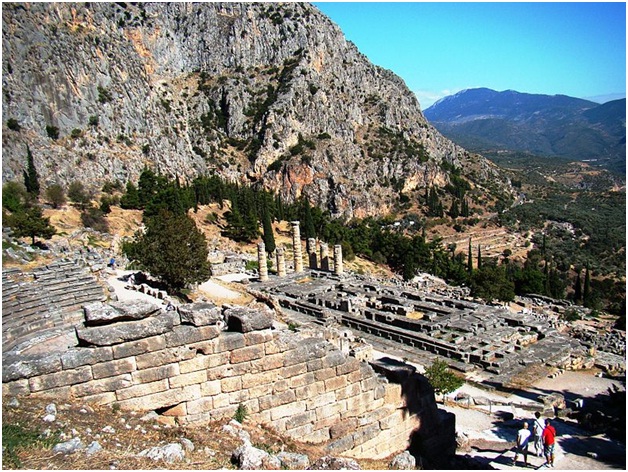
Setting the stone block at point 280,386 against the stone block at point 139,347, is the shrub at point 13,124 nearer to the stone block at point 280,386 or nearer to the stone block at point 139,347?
the stone block at point 139,347

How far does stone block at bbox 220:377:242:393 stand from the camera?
8.20 m

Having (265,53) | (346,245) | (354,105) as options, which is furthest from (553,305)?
(265,53)

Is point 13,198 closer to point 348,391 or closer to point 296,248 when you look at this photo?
point 296,248

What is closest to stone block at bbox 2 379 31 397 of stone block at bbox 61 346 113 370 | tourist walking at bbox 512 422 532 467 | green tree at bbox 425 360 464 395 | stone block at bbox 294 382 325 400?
stone block at bbox 61 346 113 370

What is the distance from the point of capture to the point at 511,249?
267 ft

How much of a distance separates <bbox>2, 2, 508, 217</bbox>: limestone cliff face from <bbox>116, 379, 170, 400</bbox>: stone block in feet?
206

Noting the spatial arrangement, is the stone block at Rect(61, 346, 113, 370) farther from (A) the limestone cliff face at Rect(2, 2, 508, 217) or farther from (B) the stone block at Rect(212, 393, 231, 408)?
(A) the limestone cliff face at Rect(2, 2, 508, 217)

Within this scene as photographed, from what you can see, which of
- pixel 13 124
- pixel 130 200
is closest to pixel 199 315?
pixel 130 200

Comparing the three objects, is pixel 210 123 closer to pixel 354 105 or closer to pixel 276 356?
pixel 354 105

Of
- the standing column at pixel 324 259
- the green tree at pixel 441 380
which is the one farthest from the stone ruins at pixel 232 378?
the standing column at pixel 324 259

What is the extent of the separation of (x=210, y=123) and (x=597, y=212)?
91.3 meters

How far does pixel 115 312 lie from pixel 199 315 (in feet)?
4.29

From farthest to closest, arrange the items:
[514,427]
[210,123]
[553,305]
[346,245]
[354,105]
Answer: [354,105]
[210,123]
[346,245]
[553,305]
[514,427]

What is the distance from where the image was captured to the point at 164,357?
7723mm
